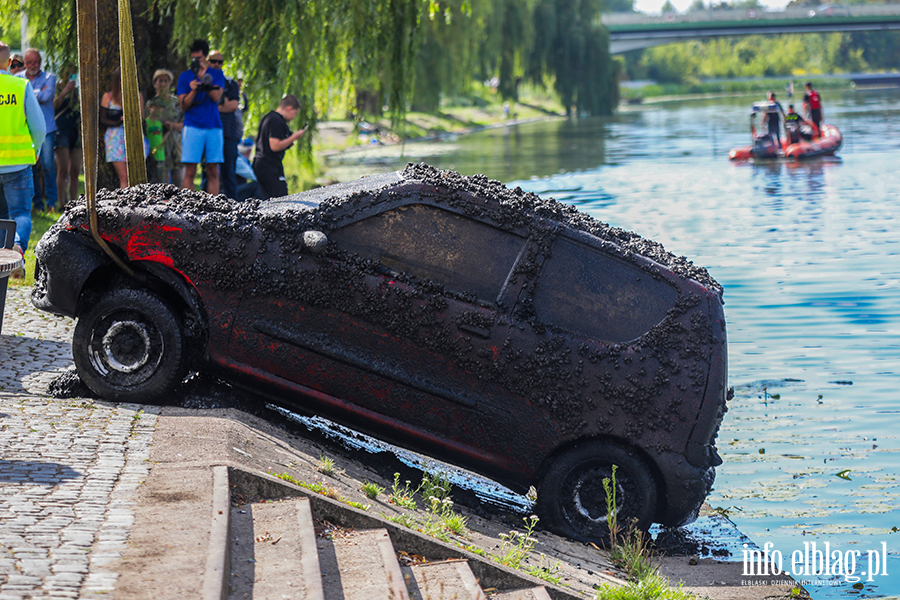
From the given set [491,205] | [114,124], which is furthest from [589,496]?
[114,124]

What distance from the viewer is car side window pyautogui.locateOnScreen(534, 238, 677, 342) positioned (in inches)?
251

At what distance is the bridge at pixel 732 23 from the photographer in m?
88.9

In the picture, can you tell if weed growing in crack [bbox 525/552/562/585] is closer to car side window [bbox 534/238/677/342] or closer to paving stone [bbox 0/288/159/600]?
car side window [bbox 534/238/677/342]

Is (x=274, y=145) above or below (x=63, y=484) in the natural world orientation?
above

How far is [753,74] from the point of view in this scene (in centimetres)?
14112

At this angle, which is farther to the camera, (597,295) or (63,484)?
(597,295)

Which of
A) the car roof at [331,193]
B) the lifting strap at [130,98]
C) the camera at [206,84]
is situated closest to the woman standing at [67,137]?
the camera at [206,84]

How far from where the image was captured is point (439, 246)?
647 cm

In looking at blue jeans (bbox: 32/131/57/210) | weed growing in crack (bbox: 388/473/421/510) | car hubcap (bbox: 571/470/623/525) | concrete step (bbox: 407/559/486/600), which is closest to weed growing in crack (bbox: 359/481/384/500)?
weed growing in crack (bbox: 388/473/421/510)

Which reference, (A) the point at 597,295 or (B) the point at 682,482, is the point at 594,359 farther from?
(B) the point at 682,482

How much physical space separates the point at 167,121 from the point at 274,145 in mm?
2402

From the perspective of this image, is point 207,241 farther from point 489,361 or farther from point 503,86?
point 503,86

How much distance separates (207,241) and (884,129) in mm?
45473

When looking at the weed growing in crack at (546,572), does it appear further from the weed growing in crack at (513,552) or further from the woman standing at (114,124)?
the woman standing at (114,124)
